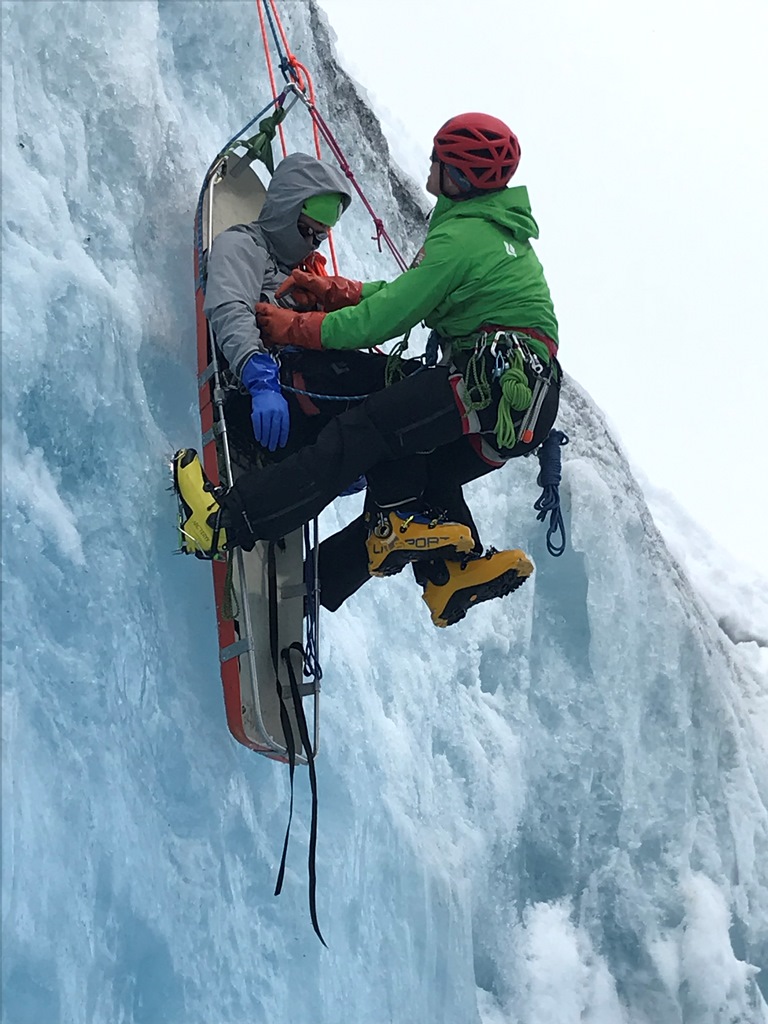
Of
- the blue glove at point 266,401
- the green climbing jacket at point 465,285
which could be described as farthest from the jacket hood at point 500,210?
the blue glove at point 266,401

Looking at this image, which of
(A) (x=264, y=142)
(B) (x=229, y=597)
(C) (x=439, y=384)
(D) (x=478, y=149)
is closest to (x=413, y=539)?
(C) (x=439, y=384)

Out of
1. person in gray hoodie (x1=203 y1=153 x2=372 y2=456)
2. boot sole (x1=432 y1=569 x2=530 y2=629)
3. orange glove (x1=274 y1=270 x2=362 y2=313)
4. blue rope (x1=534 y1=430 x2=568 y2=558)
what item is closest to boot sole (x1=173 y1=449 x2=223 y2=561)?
person in gray hoodie (x1=203 y1=153 x2=372 y2=456)

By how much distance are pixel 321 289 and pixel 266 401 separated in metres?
0.59

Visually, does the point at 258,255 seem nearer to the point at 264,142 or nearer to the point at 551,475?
the point at 264,142

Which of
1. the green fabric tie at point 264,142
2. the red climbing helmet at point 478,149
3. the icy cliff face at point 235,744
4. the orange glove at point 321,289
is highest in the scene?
the green fabric tie at point 264,142

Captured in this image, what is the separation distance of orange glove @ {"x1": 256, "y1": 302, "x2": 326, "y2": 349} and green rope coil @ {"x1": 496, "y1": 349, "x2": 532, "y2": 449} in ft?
1.69

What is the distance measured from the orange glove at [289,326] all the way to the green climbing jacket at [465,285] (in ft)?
0.17

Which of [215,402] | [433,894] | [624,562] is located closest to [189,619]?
[215,402]

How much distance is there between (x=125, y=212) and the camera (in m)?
3.80

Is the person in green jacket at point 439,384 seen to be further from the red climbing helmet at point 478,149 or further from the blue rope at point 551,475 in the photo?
the blue rope at point 551,475

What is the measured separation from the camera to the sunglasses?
376 cm

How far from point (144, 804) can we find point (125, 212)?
1.75 metres

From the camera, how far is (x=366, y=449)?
333 centimetres

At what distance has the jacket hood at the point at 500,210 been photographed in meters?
3.39
